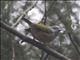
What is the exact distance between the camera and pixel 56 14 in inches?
109

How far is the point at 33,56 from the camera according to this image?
8.62 feet

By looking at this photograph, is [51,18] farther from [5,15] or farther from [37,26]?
[37,26]

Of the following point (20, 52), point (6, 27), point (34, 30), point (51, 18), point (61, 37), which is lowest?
point (20, 52)

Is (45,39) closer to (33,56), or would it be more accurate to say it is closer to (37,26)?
(37,26)

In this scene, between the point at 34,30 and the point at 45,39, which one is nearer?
the point at 34,30

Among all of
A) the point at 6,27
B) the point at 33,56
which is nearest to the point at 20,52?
the point at 33,56

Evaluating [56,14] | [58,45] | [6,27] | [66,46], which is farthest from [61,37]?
[56,14]

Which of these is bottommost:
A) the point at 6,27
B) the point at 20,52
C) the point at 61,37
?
the point at 20,52

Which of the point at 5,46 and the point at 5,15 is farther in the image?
the point at 5,46

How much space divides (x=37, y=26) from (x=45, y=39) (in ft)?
0.67

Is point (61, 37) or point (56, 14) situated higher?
point (61, 37)

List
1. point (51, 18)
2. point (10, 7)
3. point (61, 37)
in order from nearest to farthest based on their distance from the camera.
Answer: point (61, 37) → point (10, 7) → point (51, 18)

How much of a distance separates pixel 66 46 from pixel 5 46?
58 cm

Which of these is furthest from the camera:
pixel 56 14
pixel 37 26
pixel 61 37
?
pixel 56 14
